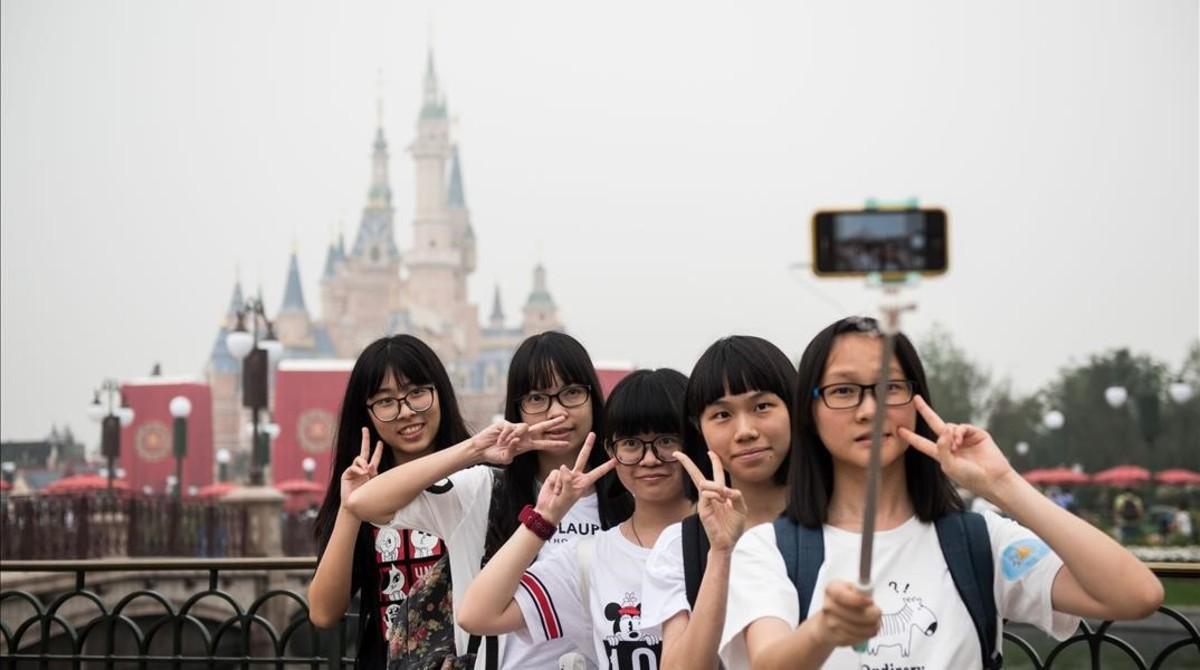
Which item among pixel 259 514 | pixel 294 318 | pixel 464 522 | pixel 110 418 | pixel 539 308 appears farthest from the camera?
pixel 539 308

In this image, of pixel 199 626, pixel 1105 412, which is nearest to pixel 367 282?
pixel 1105 412

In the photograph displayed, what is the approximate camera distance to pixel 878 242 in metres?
1.44

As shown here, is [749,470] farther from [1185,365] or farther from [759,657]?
[1185,365]

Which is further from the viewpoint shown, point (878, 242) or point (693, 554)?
point (693, 554)

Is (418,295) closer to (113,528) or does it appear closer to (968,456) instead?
(113,528)

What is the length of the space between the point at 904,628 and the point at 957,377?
1693 inches

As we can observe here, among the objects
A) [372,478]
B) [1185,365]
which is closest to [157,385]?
[1185,365]

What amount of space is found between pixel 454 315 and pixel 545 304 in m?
7.47

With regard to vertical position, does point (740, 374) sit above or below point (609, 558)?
above

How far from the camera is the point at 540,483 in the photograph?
2818 millimetres

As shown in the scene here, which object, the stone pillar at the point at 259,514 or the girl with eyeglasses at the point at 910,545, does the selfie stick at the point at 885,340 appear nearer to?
the girl with eyeglasses at the point at 910,545

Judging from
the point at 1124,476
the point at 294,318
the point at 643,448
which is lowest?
the point at 1124,476

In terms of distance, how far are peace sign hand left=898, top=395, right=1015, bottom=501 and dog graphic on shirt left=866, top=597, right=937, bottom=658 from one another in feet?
0.62

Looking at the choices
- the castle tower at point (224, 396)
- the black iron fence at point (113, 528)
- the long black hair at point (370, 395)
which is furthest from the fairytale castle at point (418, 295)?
the long black hair at point (370, 395)
